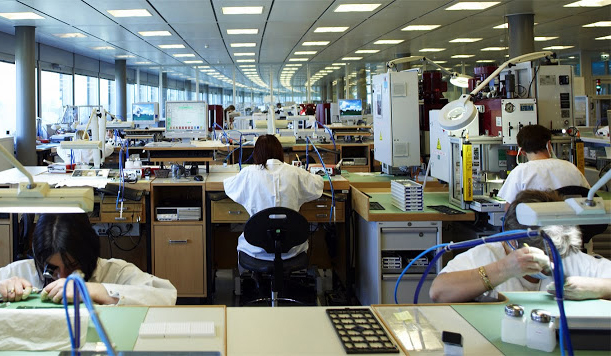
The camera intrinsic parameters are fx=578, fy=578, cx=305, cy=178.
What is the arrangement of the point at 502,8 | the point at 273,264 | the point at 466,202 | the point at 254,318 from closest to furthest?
the point at 254,318, the point at 273,264, the point at 466,202, the point at 502,8

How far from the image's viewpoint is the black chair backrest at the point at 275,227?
3.12 m

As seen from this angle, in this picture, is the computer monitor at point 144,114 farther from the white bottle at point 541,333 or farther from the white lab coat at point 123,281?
the white bottle at point 541,333

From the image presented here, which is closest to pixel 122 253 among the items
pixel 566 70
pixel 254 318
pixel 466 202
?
pixel 466 202

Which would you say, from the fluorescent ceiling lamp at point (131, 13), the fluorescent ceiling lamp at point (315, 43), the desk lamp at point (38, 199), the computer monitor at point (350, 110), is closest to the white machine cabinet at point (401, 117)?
the desk lamp at point (38, 199)

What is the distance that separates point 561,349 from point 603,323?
14 centimetres

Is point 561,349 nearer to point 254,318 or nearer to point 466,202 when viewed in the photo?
point 254,318

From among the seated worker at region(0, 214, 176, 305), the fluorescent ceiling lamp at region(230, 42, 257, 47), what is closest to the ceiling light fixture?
the fluorescent ceiling lamp at region(230, 42, 257, 47)

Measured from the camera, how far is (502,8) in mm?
7988

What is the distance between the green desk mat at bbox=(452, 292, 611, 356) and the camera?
1.59 meters

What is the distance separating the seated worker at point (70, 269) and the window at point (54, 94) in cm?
950

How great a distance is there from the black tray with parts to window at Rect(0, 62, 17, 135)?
32.5ft

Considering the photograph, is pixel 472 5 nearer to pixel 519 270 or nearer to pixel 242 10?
pixel 242 10

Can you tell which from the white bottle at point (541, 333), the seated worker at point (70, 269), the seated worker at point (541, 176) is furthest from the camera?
the seated worker at point (541, 176)

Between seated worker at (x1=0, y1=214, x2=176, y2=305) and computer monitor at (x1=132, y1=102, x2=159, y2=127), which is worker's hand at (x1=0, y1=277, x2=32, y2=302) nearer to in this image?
seated worker at (x1=0, y1=214, x2=176, y2=305)
